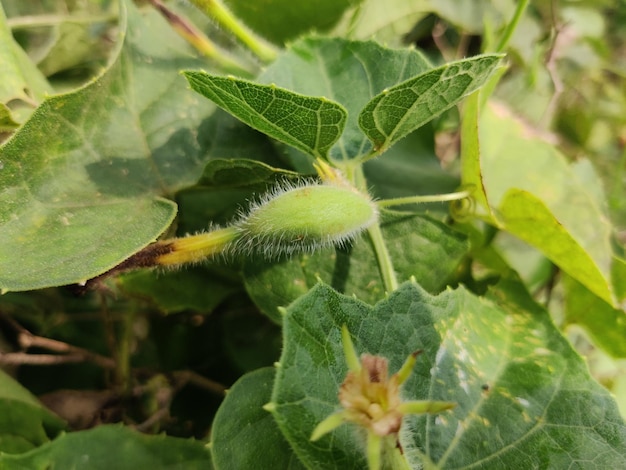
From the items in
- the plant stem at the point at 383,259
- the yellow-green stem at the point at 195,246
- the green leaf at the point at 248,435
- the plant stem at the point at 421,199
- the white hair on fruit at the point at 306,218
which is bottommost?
the green leaf at the point at 248,435

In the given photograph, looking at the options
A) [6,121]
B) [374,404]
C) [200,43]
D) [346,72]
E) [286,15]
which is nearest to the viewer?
[374,404]

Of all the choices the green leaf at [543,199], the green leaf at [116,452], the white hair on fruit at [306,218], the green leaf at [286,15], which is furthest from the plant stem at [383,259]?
the green leaf at [286,15]

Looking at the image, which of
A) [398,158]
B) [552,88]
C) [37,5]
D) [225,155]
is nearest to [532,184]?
[398,158]

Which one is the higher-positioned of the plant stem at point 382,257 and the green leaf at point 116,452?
the plant stem at point 382,257

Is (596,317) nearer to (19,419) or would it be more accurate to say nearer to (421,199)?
(421,199)

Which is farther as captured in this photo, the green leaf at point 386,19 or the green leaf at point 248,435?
the green leaf at point 386,19

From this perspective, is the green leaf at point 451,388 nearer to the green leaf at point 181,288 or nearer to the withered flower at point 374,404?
the withered flower at point 374,404

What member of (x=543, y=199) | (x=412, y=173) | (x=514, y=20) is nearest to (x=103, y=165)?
(x=412, y=173)

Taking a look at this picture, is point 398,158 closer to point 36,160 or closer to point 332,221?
point 332,221
